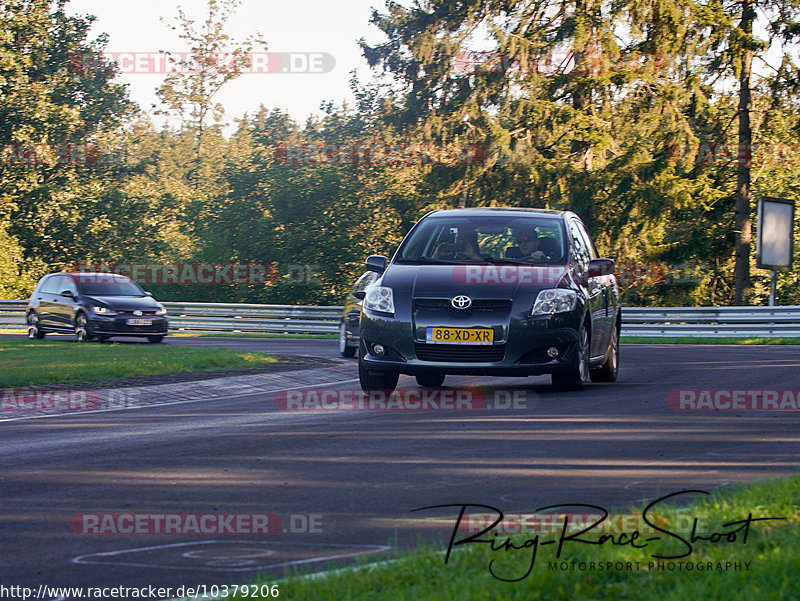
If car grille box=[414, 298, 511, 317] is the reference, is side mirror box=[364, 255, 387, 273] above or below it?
above

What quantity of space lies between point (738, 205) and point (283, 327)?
15.6 metres

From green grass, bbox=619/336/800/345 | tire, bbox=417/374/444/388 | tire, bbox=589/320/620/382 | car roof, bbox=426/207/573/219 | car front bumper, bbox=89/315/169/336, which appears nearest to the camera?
car roof, bbox=426/207/573/219

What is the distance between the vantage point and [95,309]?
24.6 meters

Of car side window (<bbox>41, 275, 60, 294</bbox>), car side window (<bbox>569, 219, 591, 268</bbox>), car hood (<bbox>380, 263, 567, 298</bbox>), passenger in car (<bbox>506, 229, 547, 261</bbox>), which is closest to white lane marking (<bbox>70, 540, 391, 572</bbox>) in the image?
car hood (<bbox>380, 263, 567, 298</bbox>)

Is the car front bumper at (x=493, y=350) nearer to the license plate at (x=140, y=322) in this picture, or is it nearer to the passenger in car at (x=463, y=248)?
the passenger in car at (x=463, y=248)

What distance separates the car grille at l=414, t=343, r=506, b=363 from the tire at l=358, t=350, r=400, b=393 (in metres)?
0.92

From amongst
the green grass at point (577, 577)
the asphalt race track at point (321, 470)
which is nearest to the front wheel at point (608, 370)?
the asphalt race track at point (321, 470)

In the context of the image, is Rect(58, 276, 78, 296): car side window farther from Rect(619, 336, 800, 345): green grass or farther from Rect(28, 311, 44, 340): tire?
Rect(619, 336, 800, 345): green grass

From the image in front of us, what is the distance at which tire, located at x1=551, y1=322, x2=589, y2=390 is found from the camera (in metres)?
11.0

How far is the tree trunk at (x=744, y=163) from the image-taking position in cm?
3394

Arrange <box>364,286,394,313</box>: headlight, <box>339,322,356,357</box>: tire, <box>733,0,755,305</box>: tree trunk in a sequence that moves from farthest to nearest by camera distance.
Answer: <box>733,0,755,305</box>: tree trunk, <box>339,322,356,357</box>: tire, <box>364,286,394,313</box>: headlight

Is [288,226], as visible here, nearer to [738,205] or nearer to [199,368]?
[738,205]

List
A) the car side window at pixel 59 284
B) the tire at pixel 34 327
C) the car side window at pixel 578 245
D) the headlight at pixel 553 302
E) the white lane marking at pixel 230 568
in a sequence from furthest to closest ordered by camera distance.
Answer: the tire at pixel 34 327, the car side window at pixel 59 284, the car side window at pixel 578 245, the headlight at pixel 553 302, the white lane marking at pixel 230 568

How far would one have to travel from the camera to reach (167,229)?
53.4m
